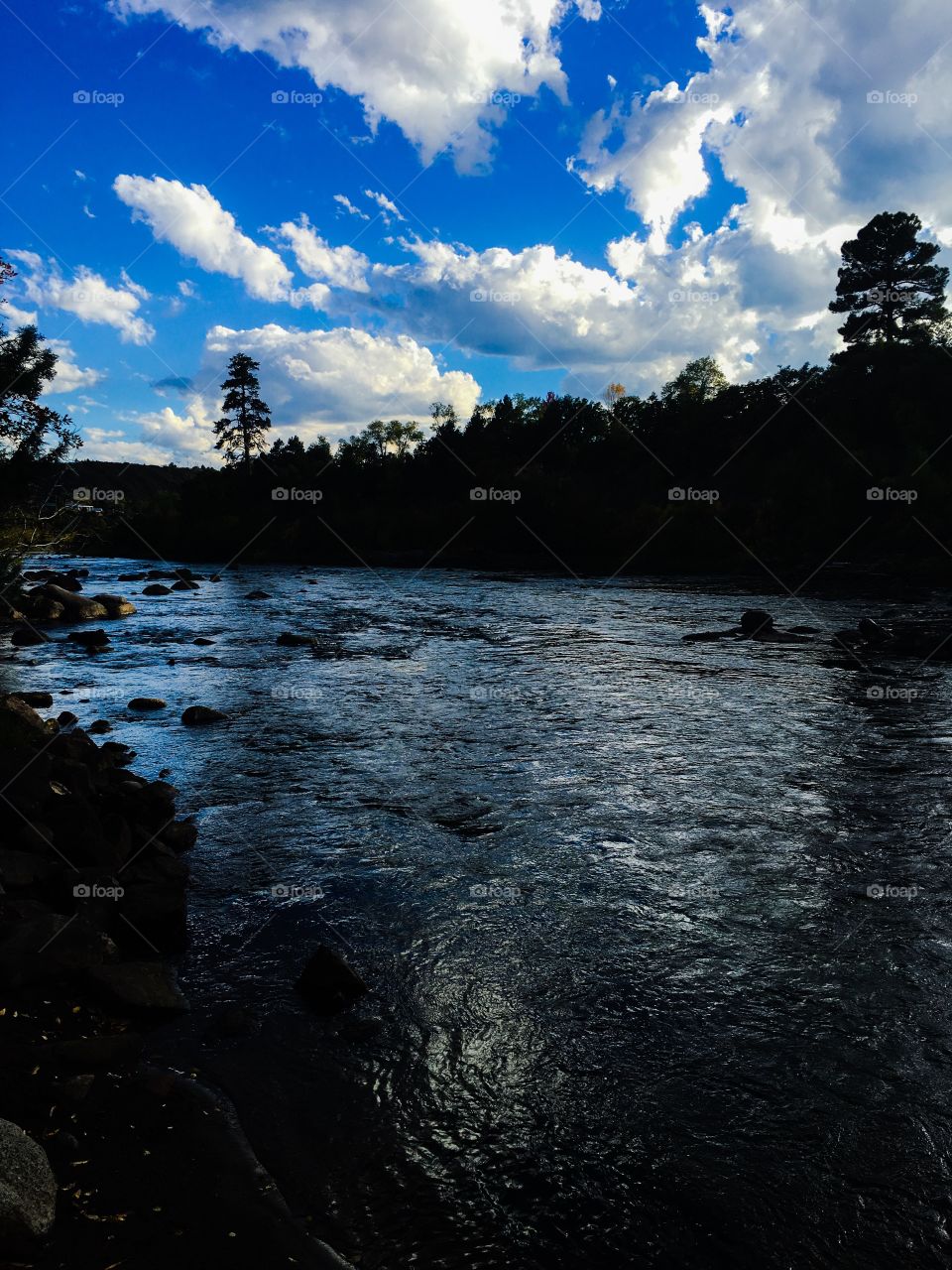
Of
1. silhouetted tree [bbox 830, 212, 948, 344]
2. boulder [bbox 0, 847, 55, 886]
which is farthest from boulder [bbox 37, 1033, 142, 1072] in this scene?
silhouetted tree [bbox 830, 212, 948, 344]

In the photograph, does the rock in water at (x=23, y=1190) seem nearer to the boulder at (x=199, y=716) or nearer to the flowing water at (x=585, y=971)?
the flowing water at (x=585, y=971)

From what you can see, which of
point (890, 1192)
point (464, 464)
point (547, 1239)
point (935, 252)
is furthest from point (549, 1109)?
point (935, 252)

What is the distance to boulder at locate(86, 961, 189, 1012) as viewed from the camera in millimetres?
5754

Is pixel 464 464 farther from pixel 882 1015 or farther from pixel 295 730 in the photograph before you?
pixel 882 1015

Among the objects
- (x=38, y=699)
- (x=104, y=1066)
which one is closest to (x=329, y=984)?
(x=104, y=1066)

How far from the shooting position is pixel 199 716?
47.7 feet

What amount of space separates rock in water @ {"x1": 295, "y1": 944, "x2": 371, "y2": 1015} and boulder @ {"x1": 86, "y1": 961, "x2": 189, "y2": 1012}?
0.89 metres

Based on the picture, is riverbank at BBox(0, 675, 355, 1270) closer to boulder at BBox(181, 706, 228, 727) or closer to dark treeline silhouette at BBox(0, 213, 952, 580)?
boulder at BBox(181, 706, 228, 727)

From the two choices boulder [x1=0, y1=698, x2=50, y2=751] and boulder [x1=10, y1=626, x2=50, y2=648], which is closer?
boulder [x1=0, y1=698, x2=50, y2=751]

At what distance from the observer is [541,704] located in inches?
642

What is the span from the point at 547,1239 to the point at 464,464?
8902 cm

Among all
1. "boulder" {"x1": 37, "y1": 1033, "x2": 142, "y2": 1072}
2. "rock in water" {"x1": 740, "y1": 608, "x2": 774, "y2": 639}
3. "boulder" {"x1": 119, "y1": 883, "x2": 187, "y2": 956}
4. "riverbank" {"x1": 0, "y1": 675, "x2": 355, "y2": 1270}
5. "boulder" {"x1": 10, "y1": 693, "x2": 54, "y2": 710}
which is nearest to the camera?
"riverbank" {"x1": 0, "y1": 675, "x2": 355, "y2": 1270}

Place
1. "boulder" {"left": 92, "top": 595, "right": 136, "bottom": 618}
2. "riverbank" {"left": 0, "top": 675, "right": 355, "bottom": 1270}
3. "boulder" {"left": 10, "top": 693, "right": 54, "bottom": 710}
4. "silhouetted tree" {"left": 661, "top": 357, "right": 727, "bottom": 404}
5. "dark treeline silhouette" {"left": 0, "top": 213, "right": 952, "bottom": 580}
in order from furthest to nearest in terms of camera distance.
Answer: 1. "silhouetted tree" {"left": 661, "top": 357, "right": 727, "bottom": 404}
2. "dark treeline silhouette" {"left": 0, "top": 213, "right": 952, "bottom": 580}
3. "boulder" {"left": 92, "top": 595, "right": 136, "bottom": 618}
4. "boulder" {"left": 10, "top": 693, "right": 54, "bottom": 710}
5. "riverbank" {"left": 0, "top": 675, "right": 355, "bottom": 1270}

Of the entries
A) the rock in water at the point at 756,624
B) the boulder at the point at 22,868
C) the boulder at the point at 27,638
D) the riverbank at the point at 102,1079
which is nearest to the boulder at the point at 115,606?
the boulder at the point at 27,638
